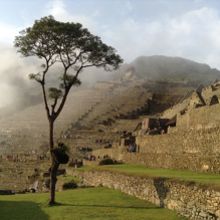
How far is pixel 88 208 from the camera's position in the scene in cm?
2031

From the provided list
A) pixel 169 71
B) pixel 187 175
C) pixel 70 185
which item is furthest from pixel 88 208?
pixel 169 71

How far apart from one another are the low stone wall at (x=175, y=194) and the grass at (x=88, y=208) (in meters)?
0.30

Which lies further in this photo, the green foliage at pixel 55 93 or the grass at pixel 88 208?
the green foliage at pixel 55 93

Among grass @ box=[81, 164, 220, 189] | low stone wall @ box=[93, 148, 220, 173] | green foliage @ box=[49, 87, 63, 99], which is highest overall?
green foliage @ box=[49, 87, 63, 99]

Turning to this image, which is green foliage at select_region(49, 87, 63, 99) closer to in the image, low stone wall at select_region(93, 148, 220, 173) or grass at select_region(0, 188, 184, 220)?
grass at select_region(0, 188, 184, 220)

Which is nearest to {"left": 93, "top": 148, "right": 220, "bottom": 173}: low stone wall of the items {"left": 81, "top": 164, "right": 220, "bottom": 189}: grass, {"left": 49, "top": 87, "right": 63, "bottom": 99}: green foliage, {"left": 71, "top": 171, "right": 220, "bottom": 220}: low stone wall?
{"left": 81, "top": 164, "right": 220, "bottom": 189}: grass

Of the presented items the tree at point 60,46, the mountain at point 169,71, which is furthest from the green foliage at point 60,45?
the mountain at point 169,71

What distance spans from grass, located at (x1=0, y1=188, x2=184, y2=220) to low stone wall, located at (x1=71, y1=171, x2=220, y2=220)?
30 centimetres

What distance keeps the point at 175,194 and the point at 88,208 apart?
385 centimetres

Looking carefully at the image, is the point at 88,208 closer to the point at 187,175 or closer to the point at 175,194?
the point at 175,194

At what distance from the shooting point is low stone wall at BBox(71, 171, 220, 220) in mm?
15508

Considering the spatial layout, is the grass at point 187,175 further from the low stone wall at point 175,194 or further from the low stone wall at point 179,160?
the low stone wall at point 179,160

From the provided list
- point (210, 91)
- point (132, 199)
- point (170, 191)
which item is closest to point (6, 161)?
point (210, 91)

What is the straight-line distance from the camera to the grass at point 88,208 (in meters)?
18.2
